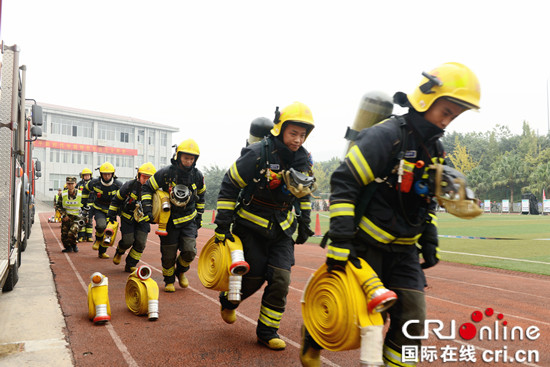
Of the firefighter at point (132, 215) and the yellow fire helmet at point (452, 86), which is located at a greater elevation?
the yellow fire helmet at point (452, 86)

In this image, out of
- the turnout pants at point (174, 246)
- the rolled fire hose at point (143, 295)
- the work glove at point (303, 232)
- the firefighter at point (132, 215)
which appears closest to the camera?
the work glove at point (303, 232)

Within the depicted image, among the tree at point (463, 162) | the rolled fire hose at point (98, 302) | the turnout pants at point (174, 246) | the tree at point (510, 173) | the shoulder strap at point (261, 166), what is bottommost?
the rolled fire hose at point (98, 302)

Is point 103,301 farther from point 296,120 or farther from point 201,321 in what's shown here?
point 296,120

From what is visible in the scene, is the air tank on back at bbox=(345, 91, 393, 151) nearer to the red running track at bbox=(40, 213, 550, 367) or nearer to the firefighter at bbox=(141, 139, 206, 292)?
the red running track at bbox=(40, 213, 550, 367)

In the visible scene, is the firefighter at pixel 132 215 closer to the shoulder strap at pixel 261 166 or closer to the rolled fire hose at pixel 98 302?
the rolled fire hose at pixel 98 302

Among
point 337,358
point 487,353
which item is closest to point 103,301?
point 337,358

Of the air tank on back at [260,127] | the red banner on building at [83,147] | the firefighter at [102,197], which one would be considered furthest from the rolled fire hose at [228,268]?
the red banner on building at [83,147]

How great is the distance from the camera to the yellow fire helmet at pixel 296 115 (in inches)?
177

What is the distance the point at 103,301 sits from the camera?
17.8 feet

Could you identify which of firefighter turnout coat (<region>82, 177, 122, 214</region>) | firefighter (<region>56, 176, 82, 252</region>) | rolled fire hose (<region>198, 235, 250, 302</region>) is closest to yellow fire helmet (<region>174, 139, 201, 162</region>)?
rolled fire hose (<region>198, 235, 250, 302</region>)

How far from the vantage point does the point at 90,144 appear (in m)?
69.3

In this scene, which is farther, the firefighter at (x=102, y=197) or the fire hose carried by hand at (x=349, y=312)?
the firefighter at (x=102, y=197)

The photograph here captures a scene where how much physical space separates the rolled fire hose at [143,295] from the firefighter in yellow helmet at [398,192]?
10.2 ft

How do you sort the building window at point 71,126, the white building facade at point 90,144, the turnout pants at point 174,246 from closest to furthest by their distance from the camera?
the turnout pants at point 174,246, the white building facade at point 90,144, the building window at point 71,126
